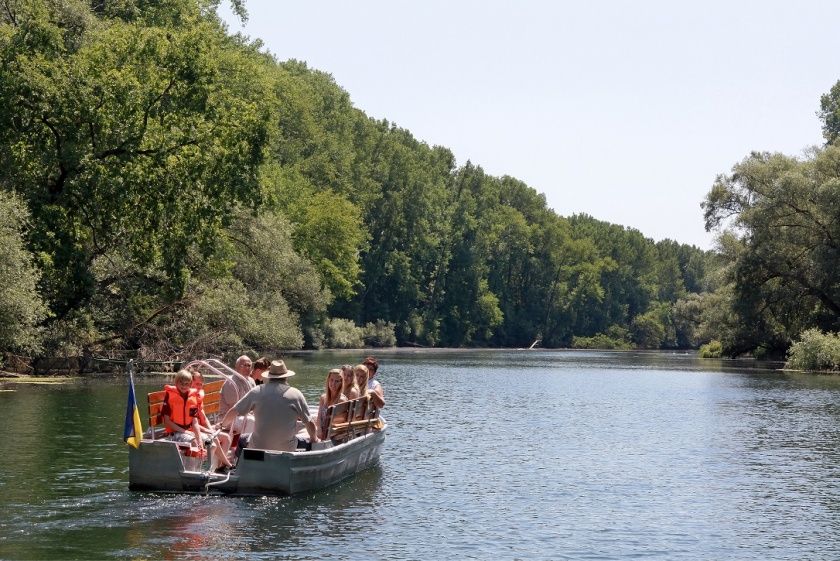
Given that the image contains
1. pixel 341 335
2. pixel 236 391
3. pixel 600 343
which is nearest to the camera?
pixel 236 391

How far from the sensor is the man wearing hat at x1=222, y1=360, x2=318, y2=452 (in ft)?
62.4

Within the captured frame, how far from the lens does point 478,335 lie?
140 metres

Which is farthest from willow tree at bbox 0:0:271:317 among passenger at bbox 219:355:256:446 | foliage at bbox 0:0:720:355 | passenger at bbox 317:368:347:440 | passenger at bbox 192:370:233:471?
passenger at bbox 192:370:233:471

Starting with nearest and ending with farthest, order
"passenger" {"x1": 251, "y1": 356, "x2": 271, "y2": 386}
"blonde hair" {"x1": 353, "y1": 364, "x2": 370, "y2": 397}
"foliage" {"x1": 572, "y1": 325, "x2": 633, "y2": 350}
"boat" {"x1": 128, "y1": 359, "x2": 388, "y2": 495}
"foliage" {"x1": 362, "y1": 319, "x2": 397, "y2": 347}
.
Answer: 1. "boat" {"x1": 128, "y1": 359, "x2": 388, "y2": 495}
2. "passenger" {"x1": 251, "y1": 356, "x2": 271, "y2": 386}
3. "blonde hair" {"x1": 353, "y1": 364, "x2": 370, "y2": 397}
4. "foliage" {"x1": 362, "y1": 319, "x2": 397, "y2": 347}
5. "foliage" {"x1": 572, "y1": 325, "x2": 633, "y2": 350}

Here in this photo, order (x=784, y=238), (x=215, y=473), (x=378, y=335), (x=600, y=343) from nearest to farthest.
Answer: (x=215, y=473) < (x=784, y=238) < (x=378, y=335) < (x=600, y=343)

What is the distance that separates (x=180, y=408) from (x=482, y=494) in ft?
18.0

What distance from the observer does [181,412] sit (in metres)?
19.2

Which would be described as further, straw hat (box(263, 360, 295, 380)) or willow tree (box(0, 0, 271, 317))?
willow tree (box(0, 0, 271, 317))

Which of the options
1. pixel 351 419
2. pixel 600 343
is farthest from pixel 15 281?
pixel 600 343

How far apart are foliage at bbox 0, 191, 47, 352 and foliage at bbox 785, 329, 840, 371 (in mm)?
39966

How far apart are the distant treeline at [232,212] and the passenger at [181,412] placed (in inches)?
716

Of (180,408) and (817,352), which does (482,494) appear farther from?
(817,352)

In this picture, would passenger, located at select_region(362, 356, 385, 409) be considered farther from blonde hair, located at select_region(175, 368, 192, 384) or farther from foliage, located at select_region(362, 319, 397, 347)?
foliage, located at select_region(362, 319, 397, 347)

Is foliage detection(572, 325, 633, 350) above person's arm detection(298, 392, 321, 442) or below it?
above
